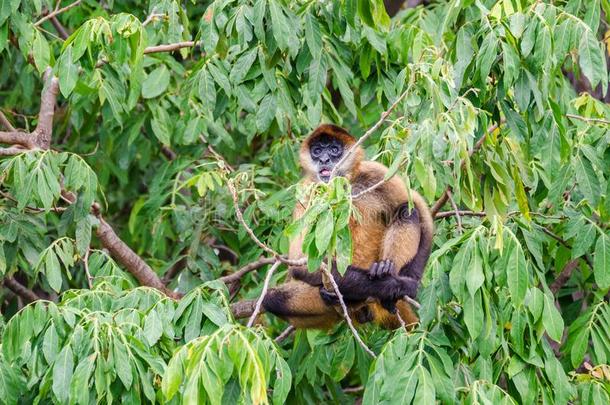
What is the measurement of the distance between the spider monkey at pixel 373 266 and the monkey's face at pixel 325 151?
18 centimetres

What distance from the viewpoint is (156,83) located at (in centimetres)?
755

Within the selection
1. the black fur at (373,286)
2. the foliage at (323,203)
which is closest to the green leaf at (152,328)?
the foliage at (323,203)

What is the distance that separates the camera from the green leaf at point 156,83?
296 inches

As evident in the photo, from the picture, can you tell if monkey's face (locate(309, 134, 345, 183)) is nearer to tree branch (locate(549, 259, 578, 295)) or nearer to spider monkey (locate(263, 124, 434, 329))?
spider monkey (locate(263, 124, 434, 329))

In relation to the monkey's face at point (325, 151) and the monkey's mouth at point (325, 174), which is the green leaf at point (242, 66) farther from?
the monkey's face at point (325, 151)

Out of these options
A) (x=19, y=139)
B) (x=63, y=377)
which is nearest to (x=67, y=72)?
(x=19, y=139)

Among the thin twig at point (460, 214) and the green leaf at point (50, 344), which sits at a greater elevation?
the green leaf at point (50, 344)

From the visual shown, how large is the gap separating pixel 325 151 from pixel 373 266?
106 centimetres

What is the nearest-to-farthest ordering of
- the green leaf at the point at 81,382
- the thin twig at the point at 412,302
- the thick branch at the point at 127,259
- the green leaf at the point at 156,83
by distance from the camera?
the green leaf at the point at 81,382 → the thin twig at the point at 412,302 → the thick branch at the point at 127,259 → the green leaf at the point at 156,83

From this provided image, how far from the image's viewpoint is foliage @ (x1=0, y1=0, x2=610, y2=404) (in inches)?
188

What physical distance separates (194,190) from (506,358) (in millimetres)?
3429

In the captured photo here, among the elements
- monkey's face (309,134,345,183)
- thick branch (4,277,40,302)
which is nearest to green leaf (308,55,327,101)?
monkey's face (309,134,345,183)

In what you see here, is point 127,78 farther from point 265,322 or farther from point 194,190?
point 265,322

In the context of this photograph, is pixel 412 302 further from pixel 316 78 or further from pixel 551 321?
pixel 316 78
